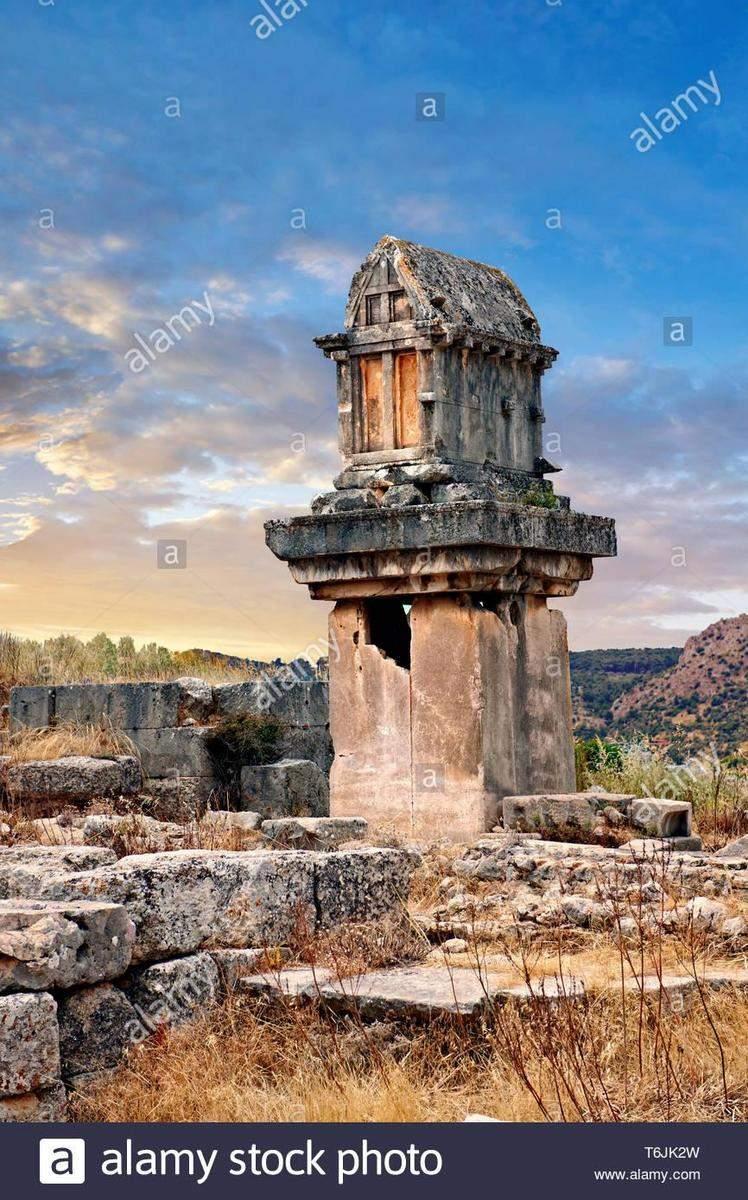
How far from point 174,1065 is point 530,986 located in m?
1.37

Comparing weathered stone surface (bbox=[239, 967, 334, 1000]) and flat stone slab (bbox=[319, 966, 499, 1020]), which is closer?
flat stone slab (bbox=[319, 966, 499, 1020])

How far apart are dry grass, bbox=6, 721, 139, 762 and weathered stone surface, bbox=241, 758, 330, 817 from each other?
1.14 m

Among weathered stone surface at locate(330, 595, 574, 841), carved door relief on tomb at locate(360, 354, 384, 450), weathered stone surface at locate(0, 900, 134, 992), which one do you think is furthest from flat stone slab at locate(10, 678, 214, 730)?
weathered stone surface at locate(0, 900, 134, 992)

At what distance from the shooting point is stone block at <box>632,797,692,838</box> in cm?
1018

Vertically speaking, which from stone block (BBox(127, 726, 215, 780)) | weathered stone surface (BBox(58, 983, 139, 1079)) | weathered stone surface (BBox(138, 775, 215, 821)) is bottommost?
weathered stone surface (BBox(58, 983, 139, 1079))

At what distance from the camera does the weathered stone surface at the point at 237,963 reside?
257 inches

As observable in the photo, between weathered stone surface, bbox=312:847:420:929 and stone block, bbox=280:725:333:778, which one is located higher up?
stone block, bbox=280:725:333:778

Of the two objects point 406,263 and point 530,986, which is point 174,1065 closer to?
point 530,986

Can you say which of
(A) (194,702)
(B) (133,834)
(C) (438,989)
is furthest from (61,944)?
(A) (194,702)

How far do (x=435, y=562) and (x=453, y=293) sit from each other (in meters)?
2.05

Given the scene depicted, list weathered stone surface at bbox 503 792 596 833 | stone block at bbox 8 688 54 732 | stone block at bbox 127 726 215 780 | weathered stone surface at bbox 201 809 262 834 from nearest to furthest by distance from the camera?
weathered stone surface at bbox 201 809 262 834 < weathered stone surface at bbox 503 792 596 833 < stone block at bbox 127 726 215 780 < stone block at bbox 8 688 54 732

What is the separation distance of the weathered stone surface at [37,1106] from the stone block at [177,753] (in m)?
7.17

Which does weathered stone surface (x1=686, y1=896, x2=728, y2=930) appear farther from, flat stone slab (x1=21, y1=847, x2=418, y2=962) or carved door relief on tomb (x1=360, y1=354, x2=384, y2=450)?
carved door relief on tomb (x1=360, y1=354, x2=384, y2=450)

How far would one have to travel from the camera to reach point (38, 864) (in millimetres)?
7438
